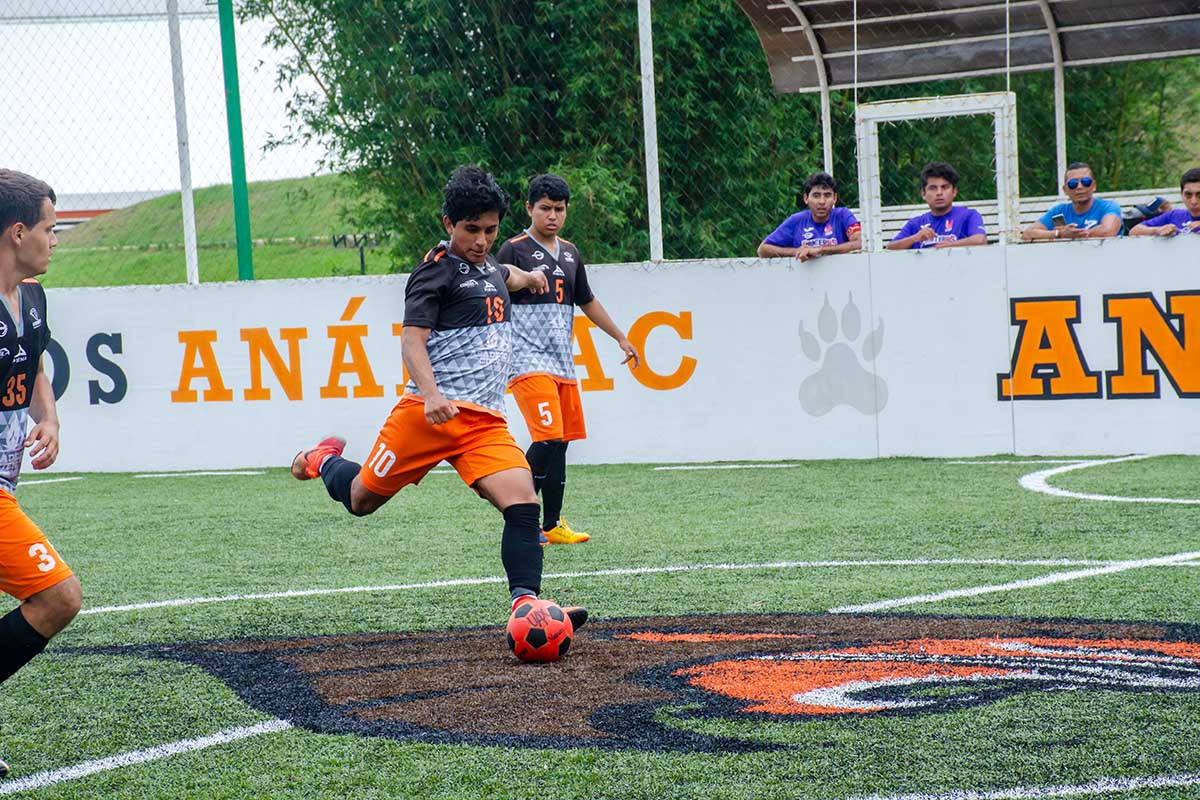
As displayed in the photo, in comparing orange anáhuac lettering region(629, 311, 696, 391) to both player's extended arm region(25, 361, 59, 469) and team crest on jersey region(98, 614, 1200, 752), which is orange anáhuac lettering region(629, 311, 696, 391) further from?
player's extended arm region(25, 361, 59, 469)

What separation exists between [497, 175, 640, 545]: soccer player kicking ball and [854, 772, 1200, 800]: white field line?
4978mm

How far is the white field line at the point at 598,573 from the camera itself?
6648 millimetres

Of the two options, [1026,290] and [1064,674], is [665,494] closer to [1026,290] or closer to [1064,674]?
[1026,290]

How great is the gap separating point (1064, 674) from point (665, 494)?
18.2 feet

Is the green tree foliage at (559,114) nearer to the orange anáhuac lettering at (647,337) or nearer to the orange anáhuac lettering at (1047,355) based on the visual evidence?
the orange anáhuac lettering at (647,337)

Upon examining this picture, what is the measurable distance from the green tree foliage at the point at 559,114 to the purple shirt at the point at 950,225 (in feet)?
5.63

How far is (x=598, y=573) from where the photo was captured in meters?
7.09

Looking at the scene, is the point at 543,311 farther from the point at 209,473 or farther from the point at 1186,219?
the point at 1186,219

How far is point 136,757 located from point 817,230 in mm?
8288

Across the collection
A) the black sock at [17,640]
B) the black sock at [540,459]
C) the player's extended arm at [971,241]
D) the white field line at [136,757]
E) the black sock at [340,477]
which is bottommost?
the white field line at [136,757]

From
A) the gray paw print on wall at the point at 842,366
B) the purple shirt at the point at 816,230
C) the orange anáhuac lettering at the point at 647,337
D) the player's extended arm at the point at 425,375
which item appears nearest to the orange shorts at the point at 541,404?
the player's extended arm at the point at 425,375

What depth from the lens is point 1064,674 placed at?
4613 mm

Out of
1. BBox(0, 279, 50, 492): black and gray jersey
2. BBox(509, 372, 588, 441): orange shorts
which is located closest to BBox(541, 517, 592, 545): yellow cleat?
BBox(509, 372, 588, 441): orange shorts

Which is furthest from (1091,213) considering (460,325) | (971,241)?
(460,325)
